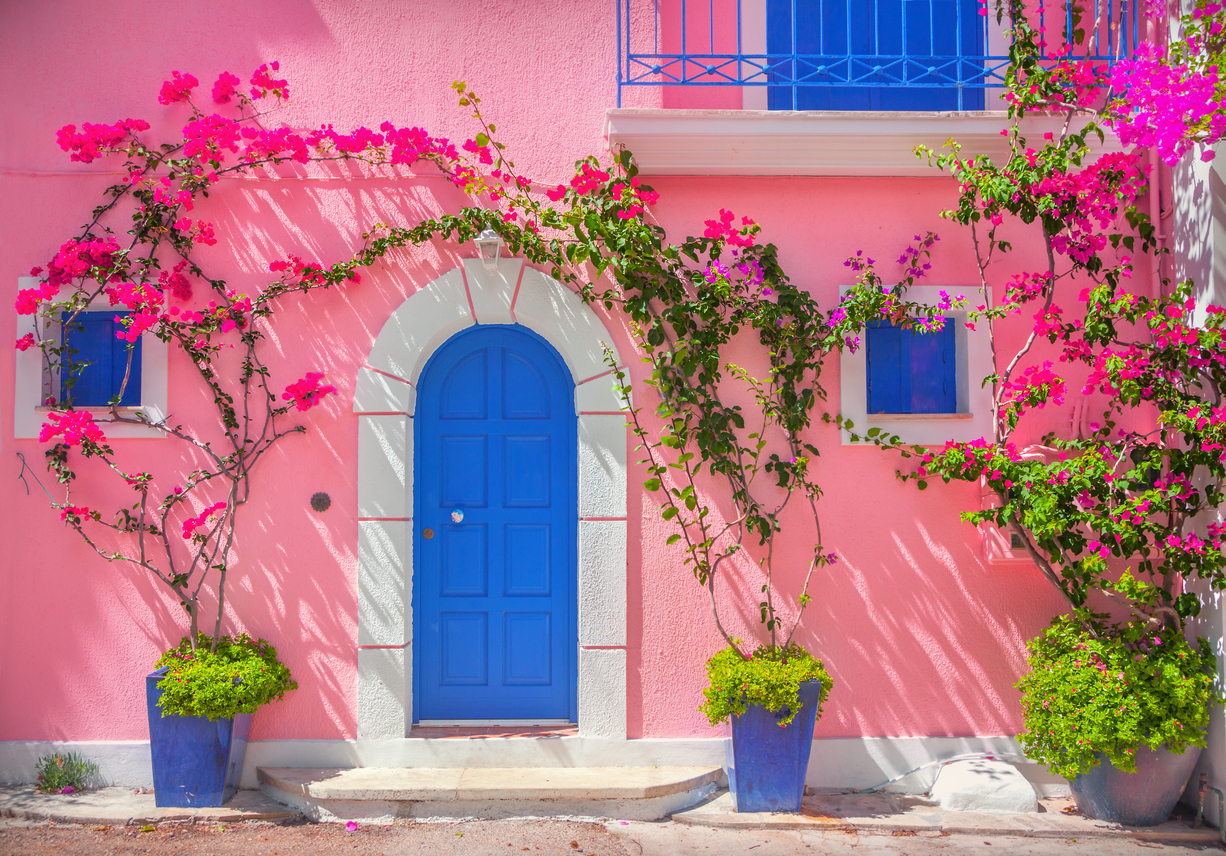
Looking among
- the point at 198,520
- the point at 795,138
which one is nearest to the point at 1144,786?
the point at 795,138

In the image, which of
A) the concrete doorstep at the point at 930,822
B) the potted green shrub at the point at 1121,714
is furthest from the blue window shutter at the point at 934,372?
the concrete doorstep at the point at 930,822

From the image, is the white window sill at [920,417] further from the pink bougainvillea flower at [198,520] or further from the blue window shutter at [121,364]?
the blue window shutter at [121,364]

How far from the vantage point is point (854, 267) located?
4.44 m

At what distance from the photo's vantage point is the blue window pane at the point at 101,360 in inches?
173

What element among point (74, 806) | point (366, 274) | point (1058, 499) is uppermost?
point (366, 274)

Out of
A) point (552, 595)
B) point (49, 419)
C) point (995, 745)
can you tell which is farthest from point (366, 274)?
point (995, 745)

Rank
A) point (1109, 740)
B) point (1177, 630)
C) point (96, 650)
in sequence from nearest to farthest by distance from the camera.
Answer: point (1109, 740) → point (1177, 630) → point (96, 650)

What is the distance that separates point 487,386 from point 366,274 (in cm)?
88

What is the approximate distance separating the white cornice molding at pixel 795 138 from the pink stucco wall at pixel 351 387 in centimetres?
12

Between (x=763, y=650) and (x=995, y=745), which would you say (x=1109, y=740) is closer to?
(x=995, y=745)

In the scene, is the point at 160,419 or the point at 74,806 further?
the point at 160,419

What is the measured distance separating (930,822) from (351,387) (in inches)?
144

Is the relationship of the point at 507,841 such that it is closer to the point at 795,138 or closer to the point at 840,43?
the point at 795,138

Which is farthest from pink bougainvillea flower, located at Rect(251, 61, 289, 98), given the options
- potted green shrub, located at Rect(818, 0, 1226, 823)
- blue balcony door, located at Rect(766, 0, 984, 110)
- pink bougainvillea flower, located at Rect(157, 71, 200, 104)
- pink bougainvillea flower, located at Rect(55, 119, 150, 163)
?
potted green shrub, located at Rect(818, 0, 1226, 823)
